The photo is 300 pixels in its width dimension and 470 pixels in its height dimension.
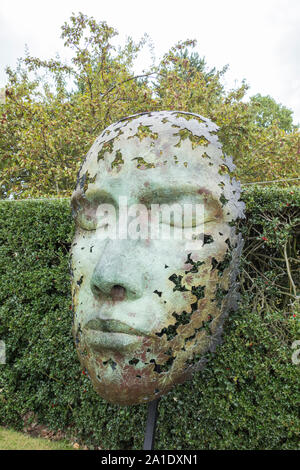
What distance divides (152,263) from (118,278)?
7.8 inches

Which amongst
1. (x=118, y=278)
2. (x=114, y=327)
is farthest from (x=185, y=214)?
(x=114, y=327)

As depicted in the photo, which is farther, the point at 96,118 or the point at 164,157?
the point at 96,118

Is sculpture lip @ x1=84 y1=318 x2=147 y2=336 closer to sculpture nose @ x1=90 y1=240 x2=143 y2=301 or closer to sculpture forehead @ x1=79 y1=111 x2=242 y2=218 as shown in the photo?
sculpture nose @ x1=90 y1=240 x2=143 y2=301

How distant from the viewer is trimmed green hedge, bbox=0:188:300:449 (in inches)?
94.7

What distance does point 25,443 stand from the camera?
3.21 meters

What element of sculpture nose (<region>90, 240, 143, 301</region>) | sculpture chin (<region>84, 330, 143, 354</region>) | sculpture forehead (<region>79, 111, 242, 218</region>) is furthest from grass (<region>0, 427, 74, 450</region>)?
sculpture forehead (<region>79, 111, 242, 218</region>)

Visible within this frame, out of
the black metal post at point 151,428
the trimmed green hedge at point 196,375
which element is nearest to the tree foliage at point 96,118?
A: the trimmed green hedge at point 196,375

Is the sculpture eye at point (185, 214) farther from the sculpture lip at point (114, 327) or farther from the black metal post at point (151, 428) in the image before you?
the black metal post at point (151, 428)

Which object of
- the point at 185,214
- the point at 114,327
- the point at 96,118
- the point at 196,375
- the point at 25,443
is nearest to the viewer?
the point at 114,327

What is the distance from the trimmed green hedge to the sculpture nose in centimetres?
111

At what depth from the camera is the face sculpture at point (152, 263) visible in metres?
1.63

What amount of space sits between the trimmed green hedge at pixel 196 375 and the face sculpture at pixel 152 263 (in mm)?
596

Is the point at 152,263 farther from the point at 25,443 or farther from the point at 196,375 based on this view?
the point at 25,443
